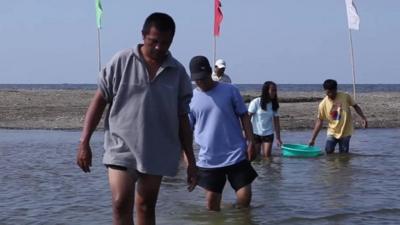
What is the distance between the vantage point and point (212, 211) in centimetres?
847

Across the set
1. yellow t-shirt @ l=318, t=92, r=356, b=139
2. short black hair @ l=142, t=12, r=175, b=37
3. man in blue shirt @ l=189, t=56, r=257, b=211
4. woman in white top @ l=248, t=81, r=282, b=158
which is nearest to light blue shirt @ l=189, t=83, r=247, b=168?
man in blue shirt @ l=189, t=56, r=257, b=211

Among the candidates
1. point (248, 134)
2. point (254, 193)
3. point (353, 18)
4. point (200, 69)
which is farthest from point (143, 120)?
point (353, 18)

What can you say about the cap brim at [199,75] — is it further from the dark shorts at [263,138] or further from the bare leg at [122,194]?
the dark shorts at [263,138]

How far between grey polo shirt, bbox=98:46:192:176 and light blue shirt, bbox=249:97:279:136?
8221 millimetres

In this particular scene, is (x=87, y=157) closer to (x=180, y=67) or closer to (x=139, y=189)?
(x=139, y=189)

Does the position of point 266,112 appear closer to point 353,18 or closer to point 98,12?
point 353,18

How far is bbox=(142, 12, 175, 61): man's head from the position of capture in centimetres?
527

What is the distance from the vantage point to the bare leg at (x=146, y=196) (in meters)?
5.39

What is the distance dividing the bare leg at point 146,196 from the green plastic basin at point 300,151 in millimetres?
9203

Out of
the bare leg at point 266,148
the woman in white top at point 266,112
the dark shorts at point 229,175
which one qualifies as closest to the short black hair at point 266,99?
the woman in white top at point 266,112

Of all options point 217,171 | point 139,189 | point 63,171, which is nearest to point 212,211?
point 217,171

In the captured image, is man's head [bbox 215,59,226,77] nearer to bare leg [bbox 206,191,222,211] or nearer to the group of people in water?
bare leg [bbox 206,191,222,211]

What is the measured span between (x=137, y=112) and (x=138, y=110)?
0.6 inches

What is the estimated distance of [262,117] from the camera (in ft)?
44.4
